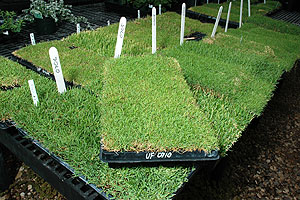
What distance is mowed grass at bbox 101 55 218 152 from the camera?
5.00 ft

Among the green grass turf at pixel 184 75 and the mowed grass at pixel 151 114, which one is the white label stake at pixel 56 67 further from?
the mowed grass at pixel 151 114

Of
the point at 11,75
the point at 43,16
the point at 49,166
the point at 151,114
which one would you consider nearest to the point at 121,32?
the point at 151,114

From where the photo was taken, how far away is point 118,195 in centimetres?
147

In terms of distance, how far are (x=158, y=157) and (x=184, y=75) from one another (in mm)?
1206

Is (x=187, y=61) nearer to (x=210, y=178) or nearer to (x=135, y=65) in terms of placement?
(x=135, y=65)

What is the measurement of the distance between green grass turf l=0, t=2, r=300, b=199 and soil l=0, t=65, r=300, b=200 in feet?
1.51

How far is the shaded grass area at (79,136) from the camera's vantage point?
152 cm

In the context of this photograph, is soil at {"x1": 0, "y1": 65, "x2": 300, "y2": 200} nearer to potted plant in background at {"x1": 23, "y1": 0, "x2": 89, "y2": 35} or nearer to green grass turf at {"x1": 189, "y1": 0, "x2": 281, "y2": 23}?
potted plant in background at {"x1": 23, "y1": 0, "x2": 89, "y2": 35}

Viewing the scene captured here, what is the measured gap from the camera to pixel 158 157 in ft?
5.00

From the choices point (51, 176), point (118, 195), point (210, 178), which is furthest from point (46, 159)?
point (210, 178)

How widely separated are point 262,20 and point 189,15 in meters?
1.58

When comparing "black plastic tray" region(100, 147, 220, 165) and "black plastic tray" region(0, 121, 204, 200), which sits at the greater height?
"black plastic tray" region(100, 147, 220, 165)

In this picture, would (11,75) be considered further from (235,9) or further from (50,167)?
(235,9)

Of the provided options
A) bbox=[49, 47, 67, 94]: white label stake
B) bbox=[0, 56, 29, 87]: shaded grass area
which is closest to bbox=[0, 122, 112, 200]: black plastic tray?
bbox=[49, 47, 67, 94]: white label stake
